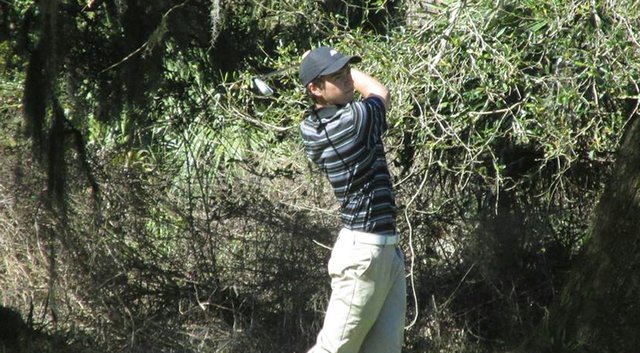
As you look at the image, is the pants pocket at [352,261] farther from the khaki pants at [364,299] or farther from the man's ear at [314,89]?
the man's ear at [314,89]

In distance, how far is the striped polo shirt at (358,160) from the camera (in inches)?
203

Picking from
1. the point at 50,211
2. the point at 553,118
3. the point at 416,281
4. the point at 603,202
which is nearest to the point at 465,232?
the point at 416,281

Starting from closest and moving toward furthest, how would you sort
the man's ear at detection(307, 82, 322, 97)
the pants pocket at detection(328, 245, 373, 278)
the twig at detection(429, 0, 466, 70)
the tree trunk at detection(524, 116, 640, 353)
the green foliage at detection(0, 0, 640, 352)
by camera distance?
the pants pocket at detection(328, 245, 373, 278)
the man's ear at detection(307, 82, 322, 97)
the twig at detection(429, 0, 466, 70)
the green foliage at detection(0, 0, 640, 352)
the tree trunk at detection(524, 116, 640, 353)

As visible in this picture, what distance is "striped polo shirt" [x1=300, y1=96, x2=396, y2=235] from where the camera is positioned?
5.16 meters

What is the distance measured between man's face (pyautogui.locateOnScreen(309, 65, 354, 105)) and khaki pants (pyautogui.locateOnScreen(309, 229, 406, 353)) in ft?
2.10

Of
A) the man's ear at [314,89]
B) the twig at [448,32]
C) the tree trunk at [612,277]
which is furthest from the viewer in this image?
the tree trunk at [612,277]

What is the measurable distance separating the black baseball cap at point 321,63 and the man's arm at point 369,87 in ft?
0.67

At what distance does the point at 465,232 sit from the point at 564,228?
0.72 m

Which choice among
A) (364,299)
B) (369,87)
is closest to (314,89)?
(369,87)

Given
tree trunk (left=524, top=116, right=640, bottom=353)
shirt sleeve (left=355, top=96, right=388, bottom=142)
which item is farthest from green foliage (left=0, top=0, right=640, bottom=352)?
shirt sleeve (left=355, top=96, right=388, bottom=142)

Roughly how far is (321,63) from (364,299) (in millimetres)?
1135

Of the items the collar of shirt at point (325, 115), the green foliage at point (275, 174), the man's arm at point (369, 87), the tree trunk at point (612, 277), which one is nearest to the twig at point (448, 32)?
the green foliage at point (275, 174)

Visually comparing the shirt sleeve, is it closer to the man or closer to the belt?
the man

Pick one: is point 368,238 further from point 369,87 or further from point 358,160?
point 369,87
